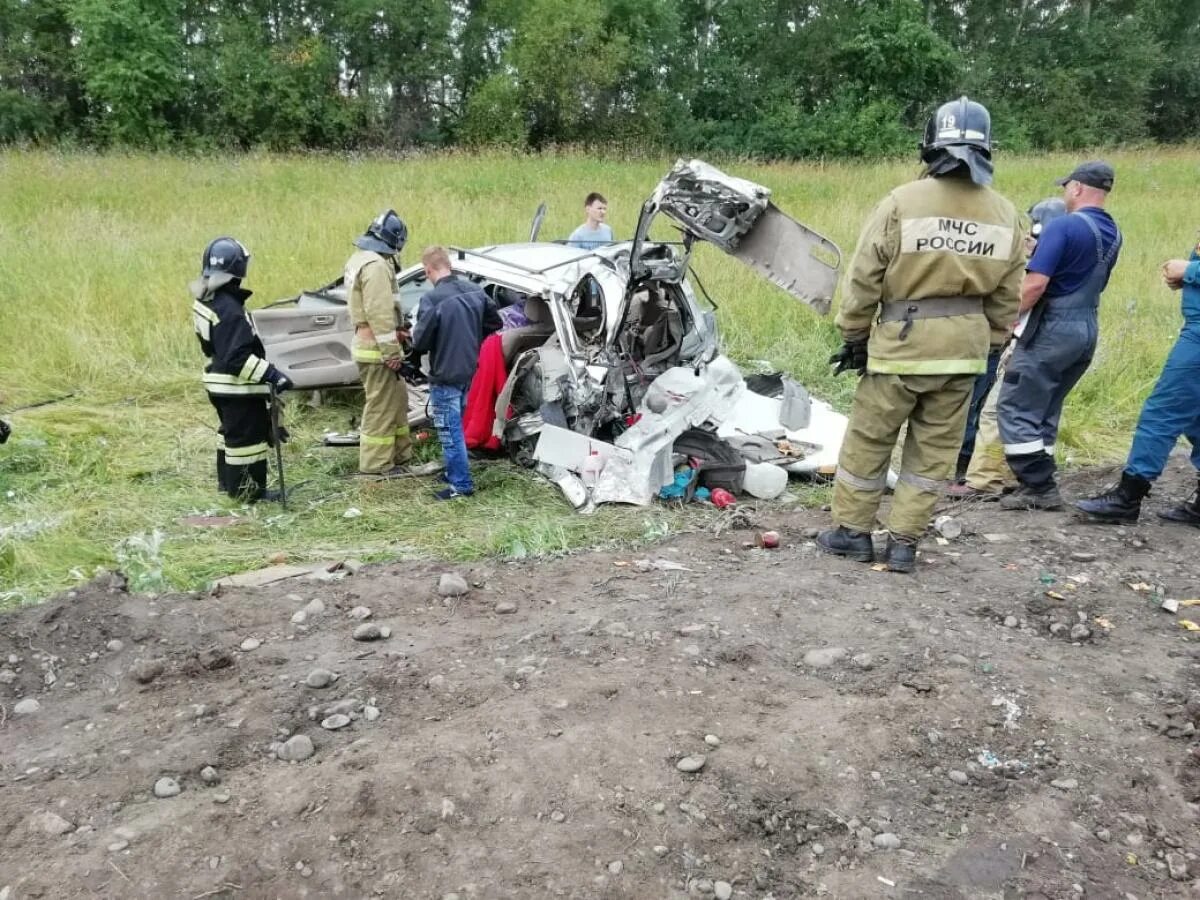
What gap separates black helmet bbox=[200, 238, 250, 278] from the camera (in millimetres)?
5004

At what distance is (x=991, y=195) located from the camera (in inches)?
154

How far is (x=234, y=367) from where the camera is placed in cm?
514

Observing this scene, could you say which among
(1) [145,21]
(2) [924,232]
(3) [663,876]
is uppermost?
(1) [145,21]

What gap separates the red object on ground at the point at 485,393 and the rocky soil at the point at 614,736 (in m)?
1.59

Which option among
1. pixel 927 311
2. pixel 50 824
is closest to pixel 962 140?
pixel 927 311

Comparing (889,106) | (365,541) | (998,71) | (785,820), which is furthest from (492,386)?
(998,71)

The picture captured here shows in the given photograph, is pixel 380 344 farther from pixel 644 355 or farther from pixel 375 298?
pixel 644 355

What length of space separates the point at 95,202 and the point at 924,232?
1222 cm

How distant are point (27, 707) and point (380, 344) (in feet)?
9.09

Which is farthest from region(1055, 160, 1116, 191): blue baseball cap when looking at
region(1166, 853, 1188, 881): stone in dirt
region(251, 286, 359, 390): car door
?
region(251, 286, 359, 390): car door

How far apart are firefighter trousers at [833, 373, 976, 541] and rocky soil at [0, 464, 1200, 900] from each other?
1.04ft

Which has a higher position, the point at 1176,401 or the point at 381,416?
the point at 1176,401

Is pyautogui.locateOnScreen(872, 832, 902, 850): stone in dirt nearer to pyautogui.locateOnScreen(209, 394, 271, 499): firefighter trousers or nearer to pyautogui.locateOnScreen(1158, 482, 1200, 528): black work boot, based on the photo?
pyautogui.locateOnScreen(1158, 482, 1200, 528): black work boot

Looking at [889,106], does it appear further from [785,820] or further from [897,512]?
[785,820]
